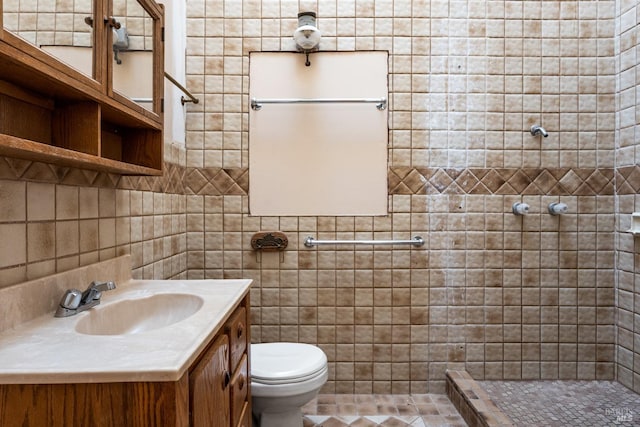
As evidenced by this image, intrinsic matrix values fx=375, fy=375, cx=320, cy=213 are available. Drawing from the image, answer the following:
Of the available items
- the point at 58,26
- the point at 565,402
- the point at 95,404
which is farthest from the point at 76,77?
the point at 565,402

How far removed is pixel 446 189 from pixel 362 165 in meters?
0.49

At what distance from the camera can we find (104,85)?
1002 millimetres

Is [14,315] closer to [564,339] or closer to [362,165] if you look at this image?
[362,165]

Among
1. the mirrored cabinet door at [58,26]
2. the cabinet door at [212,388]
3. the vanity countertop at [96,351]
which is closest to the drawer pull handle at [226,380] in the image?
the cabinet door at [212,388]

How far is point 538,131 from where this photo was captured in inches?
81.9

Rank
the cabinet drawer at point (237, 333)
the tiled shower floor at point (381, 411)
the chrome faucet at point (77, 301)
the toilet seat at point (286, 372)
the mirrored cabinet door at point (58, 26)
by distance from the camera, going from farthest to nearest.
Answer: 1. the tiled shower floor at point (381, 411)
2. the toilet seat at point (286, 372)
3. the cabinet drawer at point (237, 333)
4. the chrome faucet at point (77, 301)
5. the mirrored cabinet door at point (58, 26)

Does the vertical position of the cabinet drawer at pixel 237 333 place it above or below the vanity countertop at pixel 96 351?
below

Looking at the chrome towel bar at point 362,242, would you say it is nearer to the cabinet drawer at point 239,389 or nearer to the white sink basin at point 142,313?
the cabinet drawer at point 239,389

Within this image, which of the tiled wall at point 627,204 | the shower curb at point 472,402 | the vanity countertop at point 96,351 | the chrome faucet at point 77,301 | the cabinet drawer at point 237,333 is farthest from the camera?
the tiled wall at point 627,204

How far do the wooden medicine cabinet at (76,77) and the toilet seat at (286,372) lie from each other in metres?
0.90

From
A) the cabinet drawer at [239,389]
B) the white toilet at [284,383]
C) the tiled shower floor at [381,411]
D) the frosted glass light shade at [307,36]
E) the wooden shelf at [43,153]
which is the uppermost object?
the frosted glass light shade at [307,36]

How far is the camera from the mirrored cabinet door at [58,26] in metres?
0.77

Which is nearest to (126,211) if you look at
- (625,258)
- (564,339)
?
(564,339)

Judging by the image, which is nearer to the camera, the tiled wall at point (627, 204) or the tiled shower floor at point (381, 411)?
the tiled shower floor at point (381, 411)
